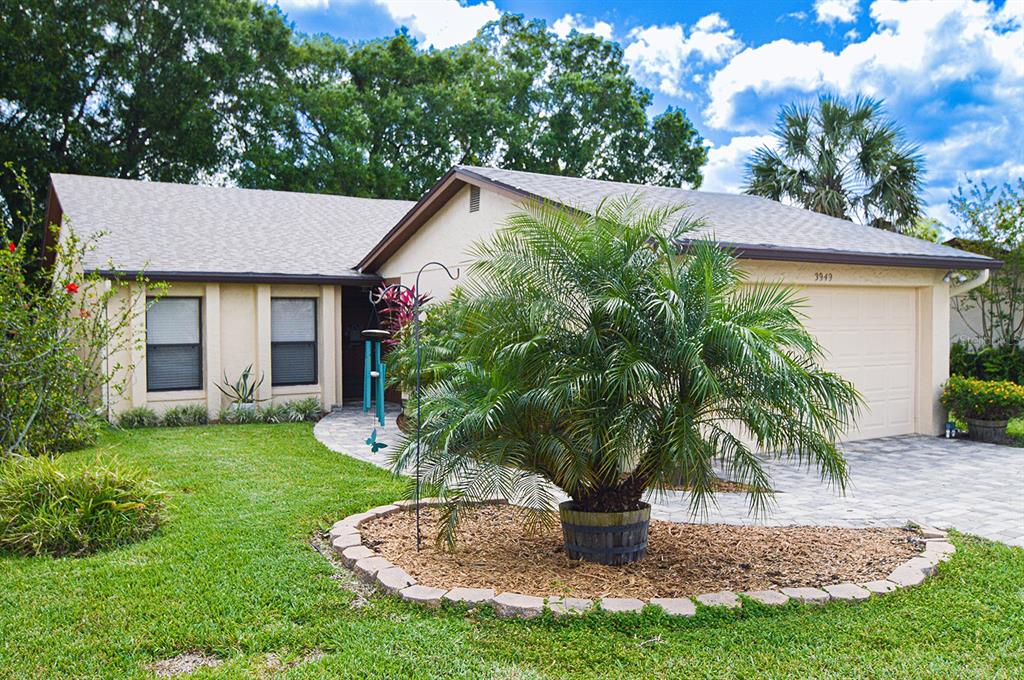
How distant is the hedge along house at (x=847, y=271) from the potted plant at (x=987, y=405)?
1.13ft

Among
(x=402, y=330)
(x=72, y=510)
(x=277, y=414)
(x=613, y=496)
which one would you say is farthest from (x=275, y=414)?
(x=613, y=496)

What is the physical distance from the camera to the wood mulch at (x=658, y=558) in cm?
513

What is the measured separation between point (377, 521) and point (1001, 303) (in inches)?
602

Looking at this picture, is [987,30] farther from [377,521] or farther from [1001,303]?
[377,521]

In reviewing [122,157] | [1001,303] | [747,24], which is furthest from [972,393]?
[122,157]

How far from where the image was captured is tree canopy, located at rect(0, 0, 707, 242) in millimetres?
22281

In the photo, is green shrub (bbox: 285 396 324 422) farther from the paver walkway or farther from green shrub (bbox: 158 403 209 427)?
the paver walkway

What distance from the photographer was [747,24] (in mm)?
16266

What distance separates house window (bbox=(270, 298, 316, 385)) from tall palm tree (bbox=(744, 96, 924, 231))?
488 inches

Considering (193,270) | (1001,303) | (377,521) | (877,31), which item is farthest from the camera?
(1001,303)

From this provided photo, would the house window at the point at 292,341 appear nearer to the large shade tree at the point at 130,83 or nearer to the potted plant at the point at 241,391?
the potted plant at the point at 241,391

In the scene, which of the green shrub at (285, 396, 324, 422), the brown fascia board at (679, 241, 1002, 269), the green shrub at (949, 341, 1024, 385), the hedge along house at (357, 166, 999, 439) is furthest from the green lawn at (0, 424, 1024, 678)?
the green shrub at (949, 341, 1024, 385)

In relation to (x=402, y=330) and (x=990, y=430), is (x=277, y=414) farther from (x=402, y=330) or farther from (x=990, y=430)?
(x=990, y=430)

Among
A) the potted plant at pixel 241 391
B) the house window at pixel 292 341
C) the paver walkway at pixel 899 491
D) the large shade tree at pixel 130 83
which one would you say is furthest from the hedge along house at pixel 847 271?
the large shade tree at pixel 130 83
